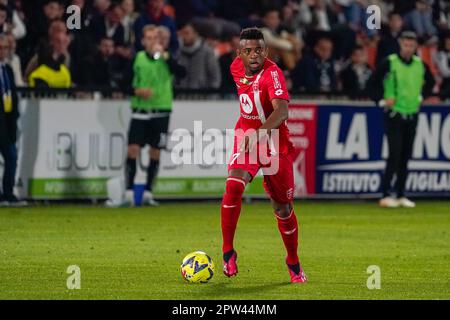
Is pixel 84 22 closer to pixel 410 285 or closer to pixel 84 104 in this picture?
pixel 84 104

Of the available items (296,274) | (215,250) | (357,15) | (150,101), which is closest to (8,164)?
(150,101)

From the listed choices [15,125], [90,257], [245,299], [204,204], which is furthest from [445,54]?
[245,299]

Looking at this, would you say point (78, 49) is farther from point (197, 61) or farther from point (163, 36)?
point (197, 61)

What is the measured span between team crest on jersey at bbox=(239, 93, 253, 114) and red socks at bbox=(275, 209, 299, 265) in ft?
3.17

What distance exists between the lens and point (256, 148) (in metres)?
10.7

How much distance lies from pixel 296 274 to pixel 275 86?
64.2 inches

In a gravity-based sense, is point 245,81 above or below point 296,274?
above

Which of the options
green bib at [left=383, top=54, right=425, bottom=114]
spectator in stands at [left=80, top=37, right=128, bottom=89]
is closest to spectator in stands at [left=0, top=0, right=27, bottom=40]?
spectator in stands at [left=80, top=37, right=128, bottom=89]

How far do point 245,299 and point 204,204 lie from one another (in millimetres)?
9590

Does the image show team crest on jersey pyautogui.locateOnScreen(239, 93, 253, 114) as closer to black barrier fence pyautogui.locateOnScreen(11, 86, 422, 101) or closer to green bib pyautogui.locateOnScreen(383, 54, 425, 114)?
black barrier fence pyautogui.locateOnScreen(11, 86, 422, 101)

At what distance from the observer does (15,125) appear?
17.9 m

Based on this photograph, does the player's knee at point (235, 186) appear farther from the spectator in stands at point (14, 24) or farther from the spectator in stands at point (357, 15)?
the spectator in stands at point (357, 15)

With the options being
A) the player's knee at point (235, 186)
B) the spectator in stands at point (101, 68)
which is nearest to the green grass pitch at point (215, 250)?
the player's knee at point (235, 186)

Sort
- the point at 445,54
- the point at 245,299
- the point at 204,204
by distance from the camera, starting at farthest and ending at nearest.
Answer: the point at 445,54 < the point at 204,204 < the point at 245,299
